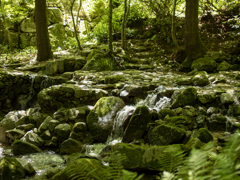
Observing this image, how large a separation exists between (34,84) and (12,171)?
485 cm

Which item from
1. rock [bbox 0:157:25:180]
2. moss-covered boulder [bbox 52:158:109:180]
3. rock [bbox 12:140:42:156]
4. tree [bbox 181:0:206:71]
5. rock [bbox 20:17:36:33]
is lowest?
rock [bbox 12:140:42:156]

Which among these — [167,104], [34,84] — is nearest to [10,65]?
[34,84]

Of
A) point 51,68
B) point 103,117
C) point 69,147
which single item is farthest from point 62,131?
point 51,68

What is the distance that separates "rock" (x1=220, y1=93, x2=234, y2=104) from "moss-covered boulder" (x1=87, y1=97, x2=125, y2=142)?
7.89 feet

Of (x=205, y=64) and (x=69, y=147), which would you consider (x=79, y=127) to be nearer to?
(x=69, y=147)

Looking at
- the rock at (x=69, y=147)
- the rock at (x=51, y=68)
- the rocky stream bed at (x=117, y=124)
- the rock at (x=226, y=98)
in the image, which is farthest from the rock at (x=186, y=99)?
the rock at (x=51, y=68)

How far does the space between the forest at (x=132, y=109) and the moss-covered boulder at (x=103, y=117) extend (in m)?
0.02

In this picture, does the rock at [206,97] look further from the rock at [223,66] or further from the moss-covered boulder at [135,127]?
the rock at [223,66]

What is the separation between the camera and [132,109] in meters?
4.59

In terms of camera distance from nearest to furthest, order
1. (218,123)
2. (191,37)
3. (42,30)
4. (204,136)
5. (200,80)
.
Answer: (204,136)
(218,123)
(200,80)
(191,37)
(42,30)

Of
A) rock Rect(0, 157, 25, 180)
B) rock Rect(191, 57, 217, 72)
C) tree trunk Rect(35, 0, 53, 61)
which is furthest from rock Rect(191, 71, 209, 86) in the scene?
tree trunk Rect(35, 0, 53, 61)

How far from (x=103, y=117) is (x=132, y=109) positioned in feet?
2.47

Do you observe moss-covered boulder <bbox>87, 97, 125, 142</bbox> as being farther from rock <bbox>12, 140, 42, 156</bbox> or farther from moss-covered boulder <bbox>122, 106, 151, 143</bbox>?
rock <bbox>12, 140, 42, 156</bbox>

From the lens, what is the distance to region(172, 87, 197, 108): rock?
4488 millimetres
